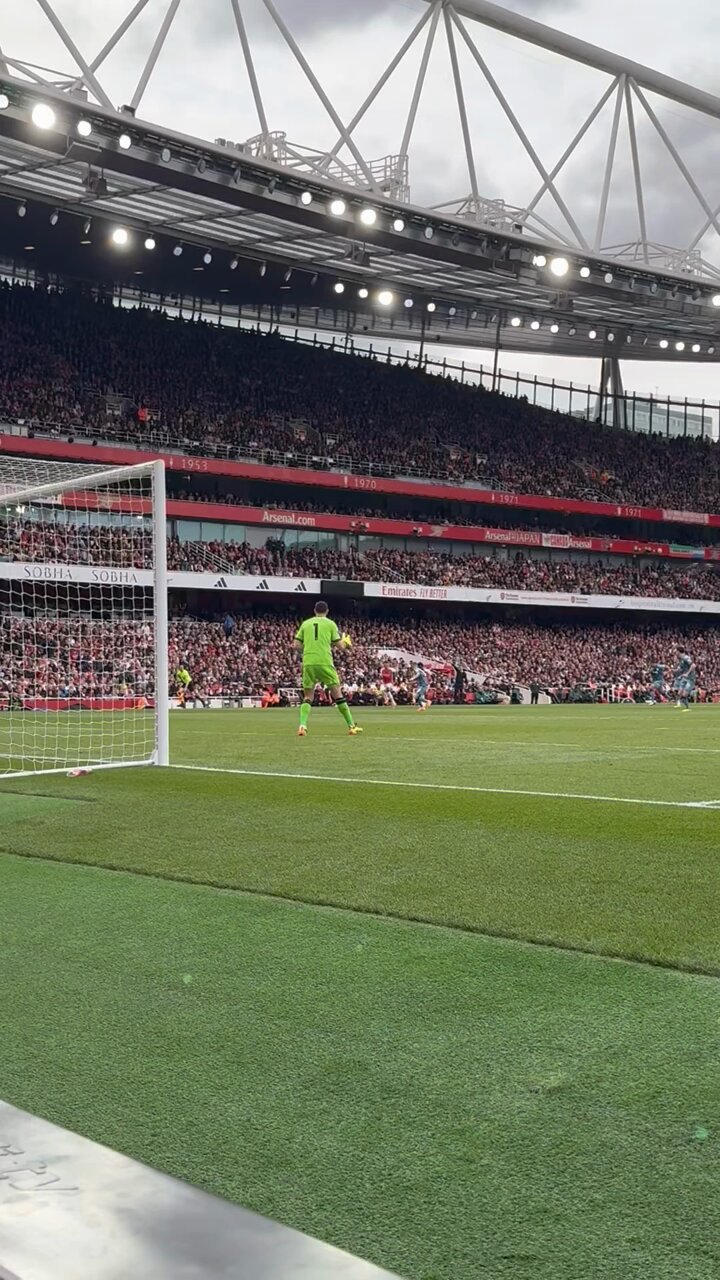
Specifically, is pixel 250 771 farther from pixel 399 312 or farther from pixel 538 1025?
pixel 399 312

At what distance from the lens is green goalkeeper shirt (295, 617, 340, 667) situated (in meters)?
16.2

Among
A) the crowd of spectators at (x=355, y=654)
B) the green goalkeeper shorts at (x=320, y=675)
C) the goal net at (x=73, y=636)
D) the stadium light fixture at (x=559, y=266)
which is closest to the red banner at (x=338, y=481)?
the goal net at (x=73, y=636)

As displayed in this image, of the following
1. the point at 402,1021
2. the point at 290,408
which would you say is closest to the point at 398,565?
the point at 290,408

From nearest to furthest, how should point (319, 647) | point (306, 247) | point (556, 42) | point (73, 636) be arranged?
point (319, 647)
point (73, 636)
point (556, 42)
point (306, 247)

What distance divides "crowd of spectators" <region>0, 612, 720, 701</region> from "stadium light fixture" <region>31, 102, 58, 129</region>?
464 inches

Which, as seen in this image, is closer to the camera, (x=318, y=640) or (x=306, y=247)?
(x=318, y=640)

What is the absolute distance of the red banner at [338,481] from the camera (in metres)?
42.8

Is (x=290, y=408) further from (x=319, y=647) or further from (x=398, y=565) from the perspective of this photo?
(x=319, y=647)

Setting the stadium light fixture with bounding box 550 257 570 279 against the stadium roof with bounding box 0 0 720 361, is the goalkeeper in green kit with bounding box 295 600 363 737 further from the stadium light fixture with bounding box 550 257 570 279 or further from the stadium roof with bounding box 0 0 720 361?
the stadium light fixture with bounding box 550 257 570 279

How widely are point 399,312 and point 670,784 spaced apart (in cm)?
4537

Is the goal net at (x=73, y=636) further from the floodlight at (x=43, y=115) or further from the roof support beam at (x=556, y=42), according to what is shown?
the roof support beam at (x=556, y=42)

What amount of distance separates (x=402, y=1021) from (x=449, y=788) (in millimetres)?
6456

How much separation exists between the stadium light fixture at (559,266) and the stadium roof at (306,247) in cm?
6

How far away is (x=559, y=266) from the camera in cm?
3838
